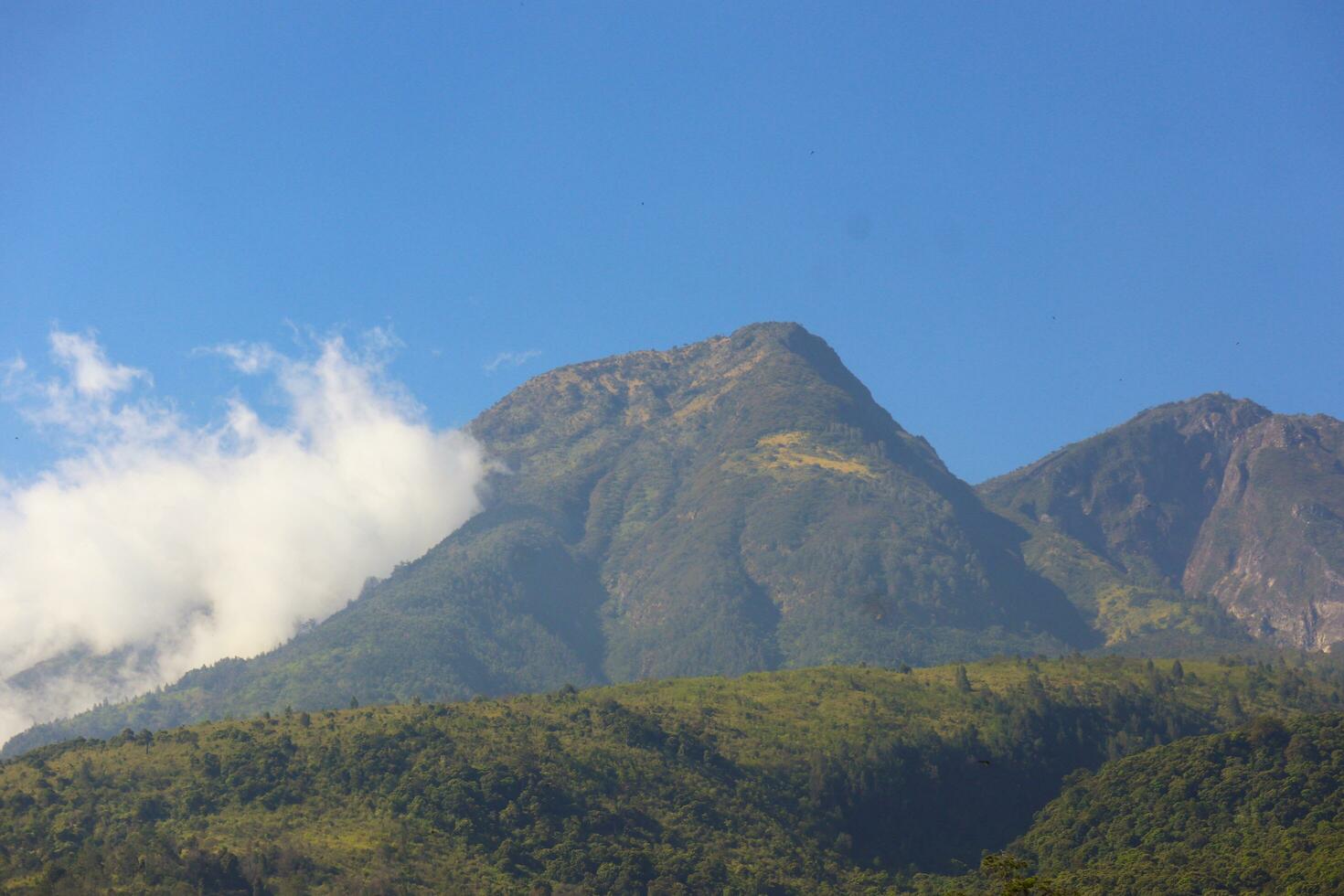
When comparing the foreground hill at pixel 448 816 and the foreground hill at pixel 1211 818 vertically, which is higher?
the foreground hill at pixel 448 816

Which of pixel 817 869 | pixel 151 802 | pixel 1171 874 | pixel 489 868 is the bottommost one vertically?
pixel 1171 874

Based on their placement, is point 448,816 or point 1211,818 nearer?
point 448,816

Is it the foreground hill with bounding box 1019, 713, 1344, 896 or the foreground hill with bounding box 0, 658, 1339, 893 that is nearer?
the foreground hill with bounding box 0, 658, 1339, 893

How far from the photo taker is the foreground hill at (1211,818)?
150750mm

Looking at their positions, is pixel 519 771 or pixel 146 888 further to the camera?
pixel 519 771

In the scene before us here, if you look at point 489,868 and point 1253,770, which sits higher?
point 489,868

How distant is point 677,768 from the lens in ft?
626

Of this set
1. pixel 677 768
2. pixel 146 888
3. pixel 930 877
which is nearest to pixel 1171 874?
pixel 930 877

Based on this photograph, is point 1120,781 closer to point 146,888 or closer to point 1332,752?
point 1332,752

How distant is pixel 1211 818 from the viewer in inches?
6900

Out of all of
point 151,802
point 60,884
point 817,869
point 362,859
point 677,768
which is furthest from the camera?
point 677,768

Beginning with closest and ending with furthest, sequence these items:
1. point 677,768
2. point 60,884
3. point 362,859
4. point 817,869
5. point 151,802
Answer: point 60,884, point 362,859, point 151,802, point 817,869, point 677,768

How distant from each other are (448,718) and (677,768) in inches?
1244

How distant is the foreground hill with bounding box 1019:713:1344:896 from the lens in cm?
15075
